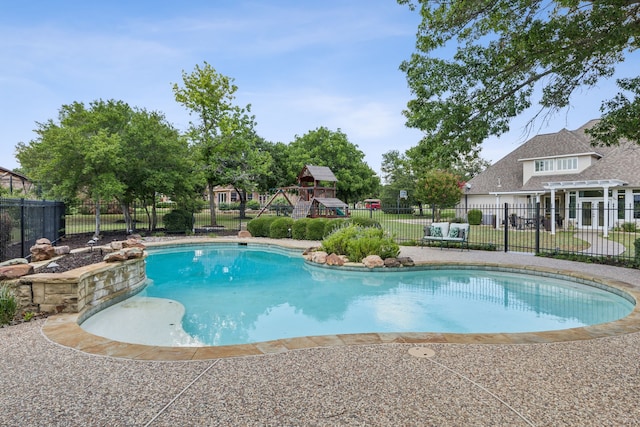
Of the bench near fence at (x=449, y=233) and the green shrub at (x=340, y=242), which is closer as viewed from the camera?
the green shrub at (x=340, y=242)

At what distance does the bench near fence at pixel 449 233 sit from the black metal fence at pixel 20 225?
12263mm

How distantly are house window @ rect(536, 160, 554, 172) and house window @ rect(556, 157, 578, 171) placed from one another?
0.43m

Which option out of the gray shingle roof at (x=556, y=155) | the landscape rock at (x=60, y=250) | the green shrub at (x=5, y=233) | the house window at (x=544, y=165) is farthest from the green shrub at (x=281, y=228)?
the house window at (x=544, y=165)

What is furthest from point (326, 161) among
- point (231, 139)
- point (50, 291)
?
point (50, 291)

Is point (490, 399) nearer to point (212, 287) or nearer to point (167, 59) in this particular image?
point (212, 287)

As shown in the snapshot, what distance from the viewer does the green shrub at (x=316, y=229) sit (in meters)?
16.3

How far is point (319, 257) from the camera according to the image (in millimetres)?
11461

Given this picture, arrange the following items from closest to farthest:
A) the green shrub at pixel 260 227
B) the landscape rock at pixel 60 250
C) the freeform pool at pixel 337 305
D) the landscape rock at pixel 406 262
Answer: the freeform pool at pixel 337 305 < the landscape rock at pixel 60 250 < the landscape rock at pixel 406 262 < the green shrub at pixel 260 227

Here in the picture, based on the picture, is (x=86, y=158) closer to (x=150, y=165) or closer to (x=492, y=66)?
(x=150, y=165)

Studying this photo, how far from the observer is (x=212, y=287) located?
365 inches

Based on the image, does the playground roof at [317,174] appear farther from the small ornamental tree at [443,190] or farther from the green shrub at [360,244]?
the green shrub at [360,244]

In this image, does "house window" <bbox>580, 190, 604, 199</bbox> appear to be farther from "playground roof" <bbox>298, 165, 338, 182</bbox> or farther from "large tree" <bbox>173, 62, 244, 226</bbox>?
"large tree" <bbox>173, 62, 244, 226</bbox>

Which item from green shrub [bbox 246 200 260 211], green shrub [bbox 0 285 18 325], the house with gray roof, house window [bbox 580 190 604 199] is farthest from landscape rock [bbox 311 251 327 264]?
green shrub [bbox 246 200 260 211]

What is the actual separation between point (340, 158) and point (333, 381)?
33.9m
